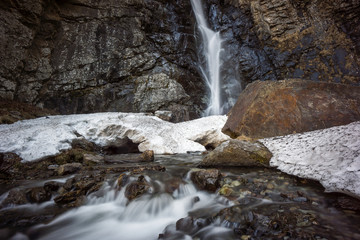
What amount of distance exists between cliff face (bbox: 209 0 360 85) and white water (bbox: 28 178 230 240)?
49.6ft

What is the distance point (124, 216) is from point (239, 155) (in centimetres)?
219

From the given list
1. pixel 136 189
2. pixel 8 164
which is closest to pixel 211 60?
pixel 8 164

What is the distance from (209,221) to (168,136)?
503cm

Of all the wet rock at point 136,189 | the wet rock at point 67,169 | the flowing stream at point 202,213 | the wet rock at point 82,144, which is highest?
the wet rock at point 82,144

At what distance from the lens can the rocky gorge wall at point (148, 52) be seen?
510 inches

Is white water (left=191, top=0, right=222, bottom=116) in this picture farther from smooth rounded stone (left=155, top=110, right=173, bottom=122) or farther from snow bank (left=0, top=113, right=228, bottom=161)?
snow bank (left=0, top=113, right=228, bottom=161)

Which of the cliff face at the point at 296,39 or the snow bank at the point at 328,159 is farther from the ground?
the cliff face at the point at 296,39

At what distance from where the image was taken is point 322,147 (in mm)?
2475

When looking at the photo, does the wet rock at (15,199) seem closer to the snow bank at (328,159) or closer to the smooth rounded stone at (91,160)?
the smooth rounded stone at (91,160)

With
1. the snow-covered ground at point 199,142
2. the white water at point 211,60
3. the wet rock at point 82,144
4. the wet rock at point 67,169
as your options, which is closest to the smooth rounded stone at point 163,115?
the snow-covered ground at point 199,142

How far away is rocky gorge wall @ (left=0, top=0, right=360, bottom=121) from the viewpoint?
13.0m

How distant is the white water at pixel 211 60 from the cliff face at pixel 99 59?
1.13 m

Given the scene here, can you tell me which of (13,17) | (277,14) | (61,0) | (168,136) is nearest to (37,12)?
(13,17)

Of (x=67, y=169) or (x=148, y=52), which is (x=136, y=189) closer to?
(x=67, y=169)
